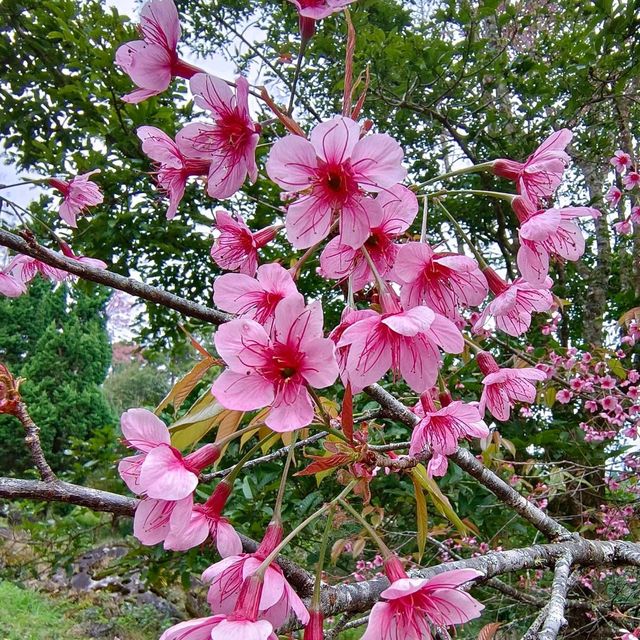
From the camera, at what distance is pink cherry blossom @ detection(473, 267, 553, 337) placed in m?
0.73

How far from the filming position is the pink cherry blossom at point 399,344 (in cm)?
58

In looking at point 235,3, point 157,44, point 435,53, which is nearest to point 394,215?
point 157,44

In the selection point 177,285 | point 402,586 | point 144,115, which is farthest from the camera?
point 177,285

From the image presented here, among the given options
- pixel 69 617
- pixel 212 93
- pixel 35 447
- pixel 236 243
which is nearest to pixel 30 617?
pixel 69 617

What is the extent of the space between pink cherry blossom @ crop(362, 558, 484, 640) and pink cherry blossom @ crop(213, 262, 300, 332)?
30 centimetres

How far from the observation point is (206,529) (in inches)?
23.3

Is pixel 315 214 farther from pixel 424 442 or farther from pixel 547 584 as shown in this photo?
pixel 547 584

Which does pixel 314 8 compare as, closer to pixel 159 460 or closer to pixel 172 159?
pixel 172 159

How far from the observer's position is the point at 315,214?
2.04ft

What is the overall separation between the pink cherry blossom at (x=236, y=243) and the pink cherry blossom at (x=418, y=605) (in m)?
0.46

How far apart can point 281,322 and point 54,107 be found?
111 inches

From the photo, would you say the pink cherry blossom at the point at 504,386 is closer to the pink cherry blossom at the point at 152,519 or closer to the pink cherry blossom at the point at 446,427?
the pink cherry blossom at the point at 446,427

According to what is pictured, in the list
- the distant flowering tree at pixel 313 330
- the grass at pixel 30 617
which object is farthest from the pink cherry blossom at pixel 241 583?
the grass at pixel 30 617

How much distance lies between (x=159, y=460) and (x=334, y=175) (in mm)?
360
